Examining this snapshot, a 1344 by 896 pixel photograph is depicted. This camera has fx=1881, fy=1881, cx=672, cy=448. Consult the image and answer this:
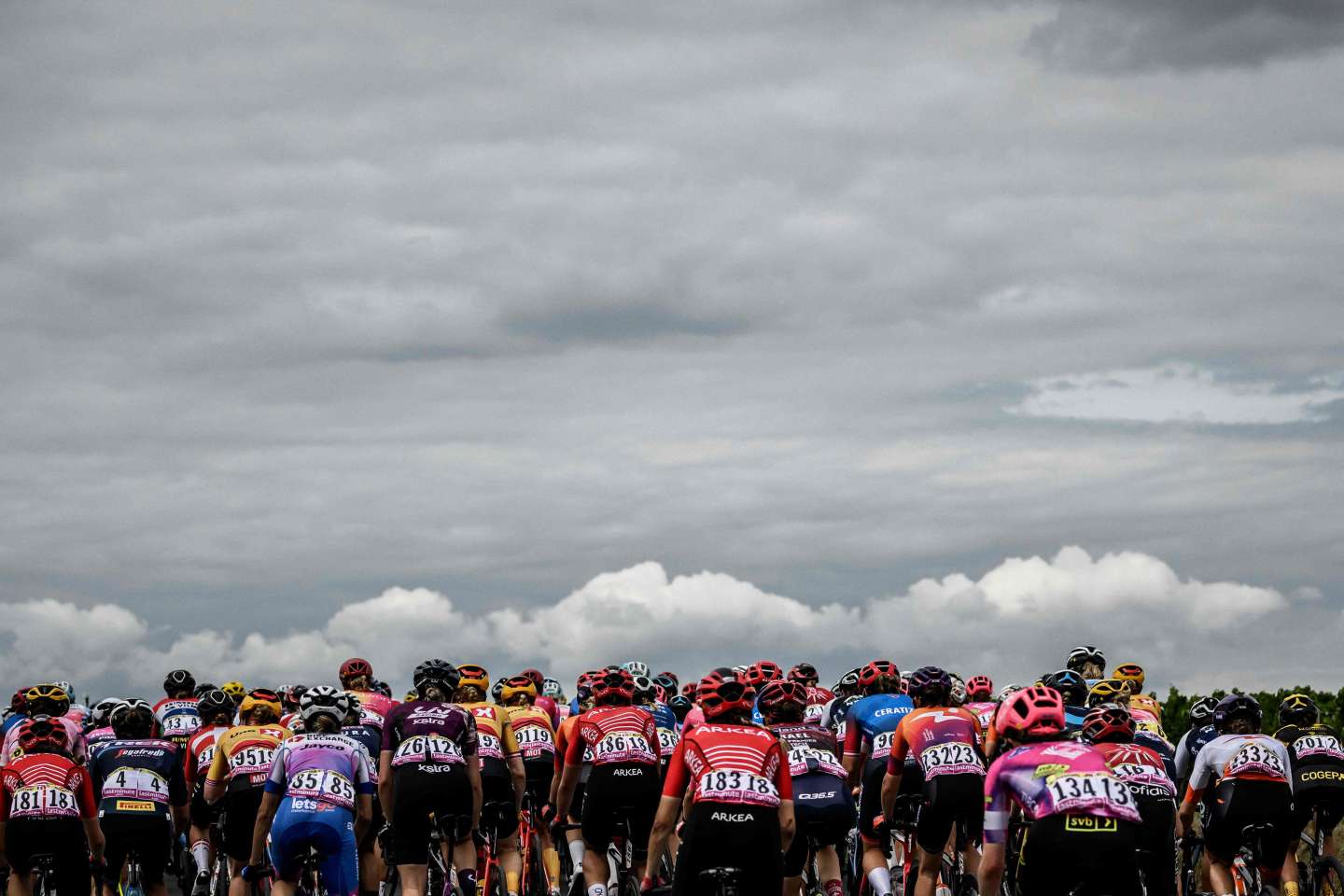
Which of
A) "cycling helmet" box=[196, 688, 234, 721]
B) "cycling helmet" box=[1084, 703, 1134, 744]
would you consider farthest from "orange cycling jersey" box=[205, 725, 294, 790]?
"cycling helmet" box=[1084, 703, 1134, 744]

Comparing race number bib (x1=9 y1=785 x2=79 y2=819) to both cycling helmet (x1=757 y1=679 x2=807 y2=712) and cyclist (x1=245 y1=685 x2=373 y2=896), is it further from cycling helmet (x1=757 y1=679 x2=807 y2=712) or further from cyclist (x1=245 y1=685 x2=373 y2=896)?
cycling helmet (x1=757 y1=679 x2=807 y2=712)

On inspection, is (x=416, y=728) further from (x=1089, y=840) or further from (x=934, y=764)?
(x=1089, y=840)

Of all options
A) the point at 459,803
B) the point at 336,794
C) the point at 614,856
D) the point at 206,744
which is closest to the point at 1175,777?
the point at 614,856

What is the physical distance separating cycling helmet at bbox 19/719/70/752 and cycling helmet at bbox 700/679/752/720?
5850 millimetres

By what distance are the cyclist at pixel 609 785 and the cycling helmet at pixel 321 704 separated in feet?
8.39

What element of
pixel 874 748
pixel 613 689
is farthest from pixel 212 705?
pixel 874 748

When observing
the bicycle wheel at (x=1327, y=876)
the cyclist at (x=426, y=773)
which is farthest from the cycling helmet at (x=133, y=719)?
the bicycle wheel at (x=1327, y=876)

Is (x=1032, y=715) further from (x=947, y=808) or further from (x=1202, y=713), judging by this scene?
(x=1202, y=713)

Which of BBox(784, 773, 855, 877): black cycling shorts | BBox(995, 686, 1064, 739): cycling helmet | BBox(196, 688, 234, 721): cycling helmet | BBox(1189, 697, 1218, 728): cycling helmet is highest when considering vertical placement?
BBox(196, 688, 234, 721): cycling helmet

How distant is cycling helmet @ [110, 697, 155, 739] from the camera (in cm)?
1625

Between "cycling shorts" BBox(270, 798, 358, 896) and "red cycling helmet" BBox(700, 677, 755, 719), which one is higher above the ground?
"red cycling helmet" BBox(700, 677, 755, 719)

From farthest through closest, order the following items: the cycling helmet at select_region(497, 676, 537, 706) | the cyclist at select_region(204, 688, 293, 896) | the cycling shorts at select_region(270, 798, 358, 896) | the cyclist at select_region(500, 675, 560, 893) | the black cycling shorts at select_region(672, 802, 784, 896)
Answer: the cycling helmet at select_region(497, 676, 537, 706)
the cyclist at select_region(500, 675, 560, 893)
the cyclist at select_region(204, 688, 293, 896)
the cycling shorts at select_region(270, 798, 358, 896)
the black cycling shorts at select_region(672, 802, 784, 896)

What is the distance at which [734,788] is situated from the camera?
11594mm

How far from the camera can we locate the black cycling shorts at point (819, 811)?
15.4m
